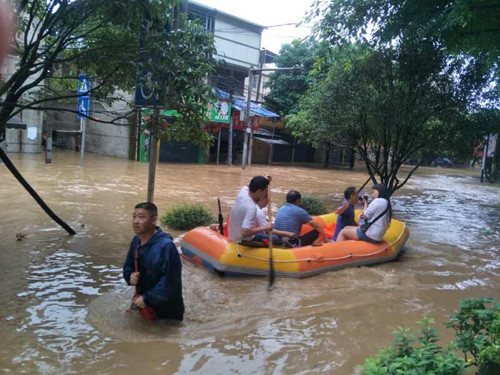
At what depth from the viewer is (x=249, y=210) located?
18.4 ft

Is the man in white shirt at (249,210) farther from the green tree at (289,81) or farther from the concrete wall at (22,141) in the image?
the green tree at (289,81)

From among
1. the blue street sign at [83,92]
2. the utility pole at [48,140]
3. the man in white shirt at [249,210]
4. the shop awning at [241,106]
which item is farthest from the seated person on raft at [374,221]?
the shop awning at [241,106]

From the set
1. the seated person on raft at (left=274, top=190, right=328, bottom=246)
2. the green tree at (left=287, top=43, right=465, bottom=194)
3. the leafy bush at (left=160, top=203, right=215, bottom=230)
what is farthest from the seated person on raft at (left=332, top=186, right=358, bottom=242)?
the green tree at (left=287, top=43, right=465, bottom=194)

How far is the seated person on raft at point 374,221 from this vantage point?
680 centimetres

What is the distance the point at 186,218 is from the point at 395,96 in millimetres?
6181

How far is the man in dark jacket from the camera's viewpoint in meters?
3.91

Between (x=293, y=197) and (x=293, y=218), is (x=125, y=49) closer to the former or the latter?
(x=293, y=197)

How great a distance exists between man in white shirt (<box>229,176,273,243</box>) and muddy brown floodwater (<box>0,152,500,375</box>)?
26.5 inches

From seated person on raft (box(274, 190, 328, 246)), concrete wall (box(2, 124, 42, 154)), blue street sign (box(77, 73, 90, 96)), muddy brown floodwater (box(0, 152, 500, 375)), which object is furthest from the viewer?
concrete wall (box(2, 124, 42, 154))

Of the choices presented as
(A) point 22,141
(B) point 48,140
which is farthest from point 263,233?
(A) point 22,141

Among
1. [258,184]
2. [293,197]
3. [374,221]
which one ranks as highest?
[258,184]

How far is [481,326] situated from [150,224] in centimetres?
266

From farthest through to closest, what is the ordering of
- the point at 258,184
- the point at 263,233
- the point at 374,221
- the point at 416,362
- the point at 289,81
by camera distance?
the point at 289,81
the point at 374,221
the point at 263,233
the point at 258,184
the point at 416,362

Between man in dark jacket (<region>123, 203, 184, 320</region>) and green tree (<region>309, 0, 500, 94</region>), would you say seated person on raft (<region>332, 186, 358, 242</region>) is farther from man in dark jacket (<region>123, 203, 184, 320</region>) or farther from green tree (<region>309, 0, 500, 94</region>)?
man in dark jacket (<region>123, 203, 184, 320</region>)
